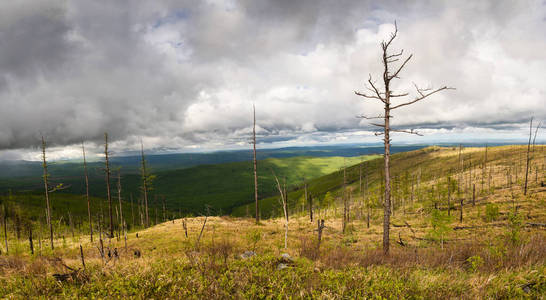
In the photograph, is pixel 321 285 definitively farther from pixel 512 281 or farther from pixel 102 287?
pixel 102 287

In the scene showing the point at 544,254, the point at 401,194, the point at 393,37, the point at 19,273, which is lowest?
the point at 401,194

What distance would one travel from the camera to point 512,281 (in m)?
6.39

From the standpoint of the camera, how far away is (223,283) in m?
6.12

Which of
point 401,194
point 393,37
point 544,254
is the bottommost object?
point 401,194

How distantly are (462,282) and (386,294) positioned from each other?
2.74m

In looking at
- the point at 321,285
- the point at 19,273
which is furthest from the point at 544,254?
the point at 19,273

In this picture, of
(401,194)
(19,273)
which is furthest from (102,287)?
(401,194)

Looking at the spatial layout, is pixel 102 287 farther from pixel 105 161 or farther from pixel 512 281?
pixel 105 161

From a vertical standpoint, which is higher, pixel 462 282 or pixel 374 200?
pixel 462 282

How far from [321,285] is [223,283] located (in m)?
2.90

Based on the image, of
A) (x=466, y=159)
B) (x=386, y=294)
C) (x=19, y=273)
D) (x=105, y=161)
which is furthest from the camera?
(x=466, y=159)

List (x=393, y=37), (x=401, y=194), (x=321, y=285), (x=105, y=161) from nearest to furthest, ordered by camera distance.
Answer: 1. (x=321, y=285)
2. (x=393, y=37)
3. (x=105, y=161)
4. (x=401, y=194)

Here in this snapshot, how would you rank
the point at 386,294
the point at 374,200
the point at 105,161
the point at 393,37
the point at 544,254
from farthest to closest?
the point at 374,200, the point at 105,161, the point at 393,37, the point at 544,254, the point at 386,294

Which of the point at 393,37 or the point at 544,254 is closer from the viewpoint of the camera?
the point at 544,254
